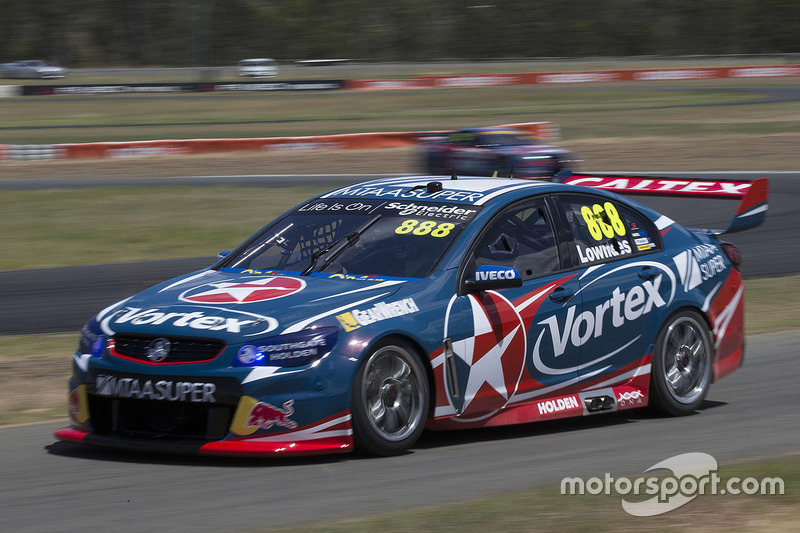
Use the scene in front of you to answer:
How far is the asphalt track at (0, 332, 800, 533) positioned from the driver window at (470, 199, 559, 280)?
3.19 feet

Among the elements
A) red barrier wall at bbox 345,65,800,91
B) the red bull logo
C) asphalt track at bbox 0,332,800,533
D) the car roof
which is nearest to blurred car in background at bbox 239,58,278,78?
red barrier wall at bbox 345,65,800,91

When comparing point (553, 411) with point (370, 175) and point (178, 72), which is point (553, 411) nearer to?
point (370, 175)

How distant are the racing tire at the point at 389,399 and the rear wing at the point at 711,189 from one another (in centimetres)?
276

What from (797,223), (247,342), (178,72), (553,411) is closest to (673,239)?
(553,411)

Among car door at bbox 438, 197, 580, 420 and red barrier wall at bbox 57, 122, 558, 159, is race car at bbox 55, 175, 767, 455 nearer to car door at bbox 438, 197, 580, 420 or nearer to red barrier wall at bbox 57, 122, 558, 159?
car door at bbox 438, 197, 580, 420

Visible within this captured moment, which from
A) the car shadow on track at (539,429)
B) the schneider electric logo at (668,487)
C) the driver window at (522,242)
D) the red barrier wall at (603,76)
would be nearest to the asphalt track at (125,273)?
the car shadow on track at (539,429)

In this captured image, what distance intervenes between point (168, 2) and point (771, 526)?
8608cm

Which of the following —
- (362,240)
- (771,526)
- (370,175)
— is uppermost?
(362,240)

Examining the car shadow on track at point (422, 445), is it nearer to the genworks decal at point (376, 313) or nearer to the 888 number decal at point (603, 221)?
the genworks decal at point (376, 313)

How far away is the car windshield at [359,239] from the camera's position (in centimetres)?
617

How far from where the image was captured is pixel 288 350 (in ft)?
17.6

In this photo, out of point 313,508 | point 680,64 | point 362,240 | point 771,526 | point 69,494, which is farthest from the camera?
point 680,64

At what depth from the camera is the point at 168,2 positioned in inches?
3364

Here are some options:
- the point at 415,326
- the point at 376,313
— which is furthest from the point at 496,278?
the point at 376,313
